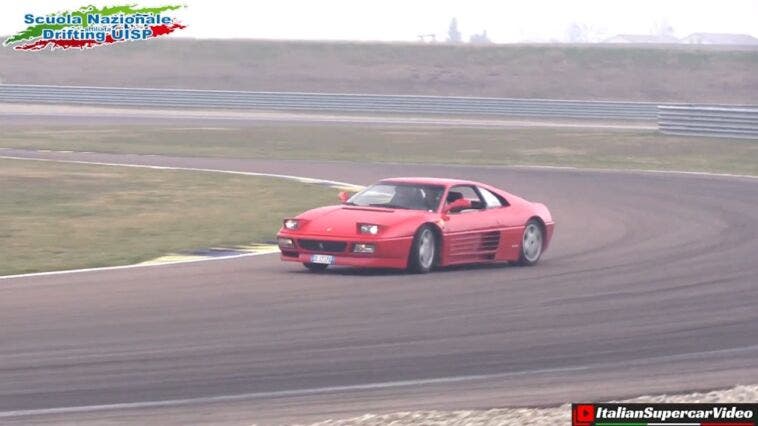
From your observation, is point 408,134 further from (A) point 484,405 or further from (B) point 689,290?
(A) point 484,405

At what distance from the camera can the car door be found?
15.4 m

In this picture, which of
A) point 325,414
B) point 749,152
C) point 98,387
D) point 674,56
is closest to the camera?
point 325,414

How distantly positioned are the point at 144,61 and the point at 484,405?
238ft

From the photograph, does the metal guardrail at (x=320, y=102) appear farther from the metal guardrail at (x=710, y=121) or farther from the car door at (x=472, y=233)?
the car door at (x=472, y=233)

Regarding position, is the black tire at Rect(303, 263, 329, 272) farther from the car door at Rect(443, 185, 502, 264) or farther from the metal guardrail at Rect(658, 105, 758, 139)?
the metal guardrail at Rect(658, 105, 758, 139)

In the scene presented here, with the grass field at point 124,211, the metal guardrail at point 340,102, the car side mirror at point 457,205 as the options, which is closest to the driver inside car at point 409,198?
the car side mirror at point 457,205

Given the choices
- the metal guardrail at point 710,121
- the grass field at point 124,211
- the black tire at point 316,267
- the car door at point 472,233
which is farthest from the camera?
the metal guardrail at point 710,121

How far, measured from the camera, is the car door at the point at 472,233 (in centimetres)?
1540

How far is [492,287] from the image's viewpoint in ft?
45.9

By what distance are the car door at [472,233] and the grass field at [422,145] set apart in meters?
17.9

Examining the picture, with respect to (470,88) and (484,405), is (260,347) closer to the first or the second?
(484,405)

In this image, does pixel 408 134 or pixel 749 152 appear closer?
pixel 749 152

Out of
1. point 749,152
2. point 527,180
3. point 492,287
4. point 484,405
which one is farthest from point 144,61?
point 484,405

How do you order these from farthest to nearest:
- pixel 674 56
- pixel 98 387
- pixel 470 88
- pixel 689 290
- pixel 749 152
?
pixel 674 56, pixel 470 88, pixel 749 152, pixel 689 290, pixel 98 387
